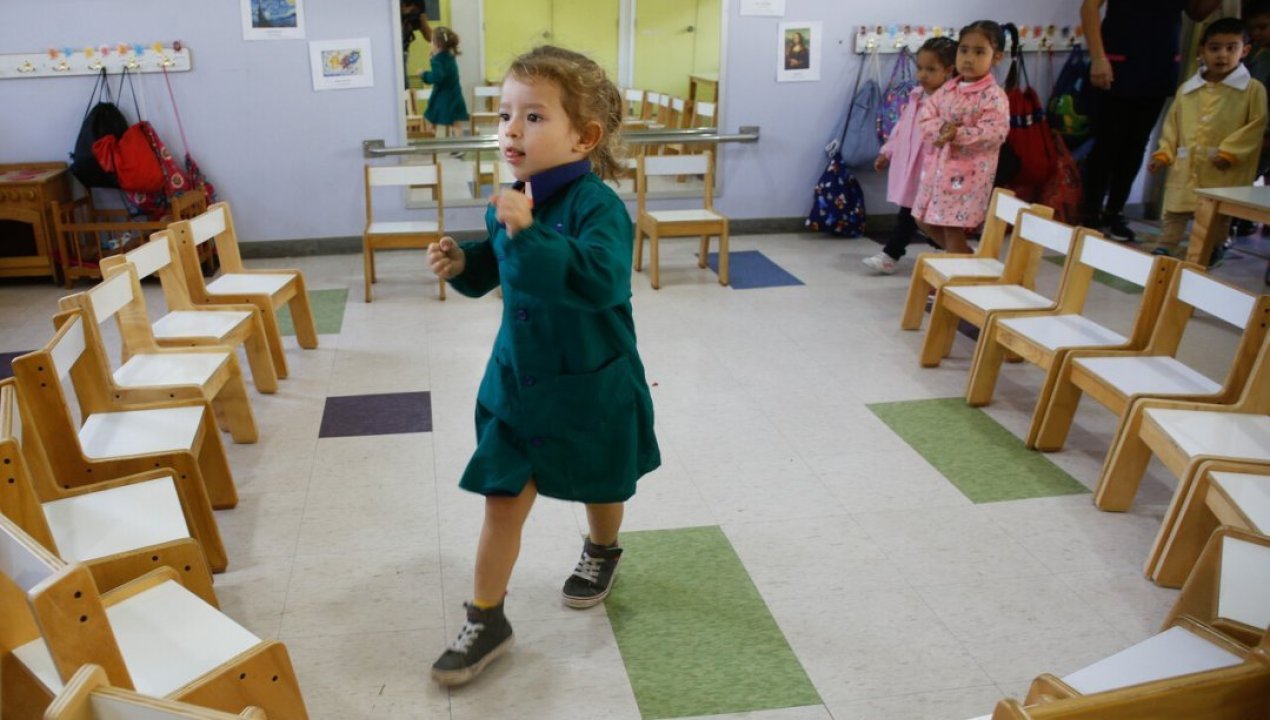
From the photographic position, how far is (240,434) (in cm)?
318

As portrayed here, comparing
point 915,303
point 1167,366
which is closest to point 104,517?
point 1167,366

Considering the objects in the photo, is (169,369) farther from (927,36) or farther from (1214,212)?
(927,36)

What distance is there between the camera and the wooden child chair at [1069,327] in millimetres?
3029

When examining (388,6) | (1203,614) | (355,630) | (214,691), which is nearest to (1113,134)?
(388,6)

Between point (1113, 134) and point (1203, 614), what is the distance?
494 cm

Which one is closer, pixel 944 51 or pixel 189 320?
pixel 189 320

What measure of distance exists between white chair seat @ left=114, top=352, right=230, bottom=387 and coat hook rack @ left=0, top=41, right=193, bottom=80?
2.87m

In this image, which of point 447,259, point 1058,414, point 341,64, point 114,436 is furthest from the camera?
point 341,64

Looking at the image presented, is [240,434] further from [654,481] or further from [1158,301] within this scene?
[1158,301]

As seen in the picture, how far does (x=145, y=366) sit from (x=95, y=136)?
2716 millimetres

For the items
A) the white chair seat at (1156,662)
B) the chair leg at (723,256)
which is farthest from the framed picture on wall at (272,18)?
the white chair seat at (1156,662)

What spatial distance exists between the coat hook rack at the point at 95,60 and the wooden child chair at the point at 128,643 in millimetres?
4227

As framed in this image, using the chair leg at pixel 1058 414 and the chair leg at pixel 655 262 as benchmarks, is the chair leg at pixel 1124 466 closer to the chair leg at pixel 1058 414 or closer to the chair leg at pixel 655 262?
the chair leg at pixel 1058 414

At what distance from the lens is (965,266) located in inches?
162
